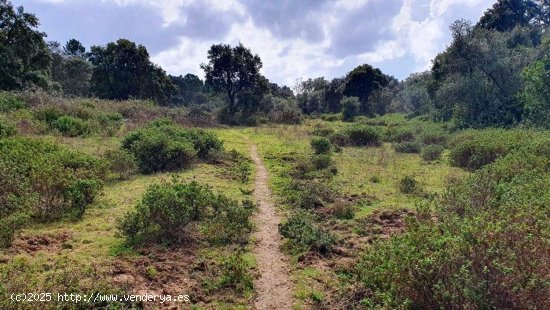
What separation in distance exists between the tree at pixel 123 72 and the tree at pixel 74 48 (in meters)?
25.6

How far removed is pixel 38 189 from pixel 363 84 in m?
45.1

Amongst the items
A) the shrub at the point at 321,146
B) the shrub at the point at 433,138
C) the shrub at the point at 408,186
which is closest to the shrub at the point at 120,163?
the shrub at the point at 408,186

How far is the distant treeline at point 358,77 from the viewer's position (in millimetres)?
27203

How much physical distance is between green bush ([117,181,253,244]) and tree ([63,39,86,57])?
212 ft

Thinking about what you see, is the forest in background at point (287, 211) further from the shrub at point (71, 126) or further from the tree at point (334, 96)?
the tree at point (334, 96)

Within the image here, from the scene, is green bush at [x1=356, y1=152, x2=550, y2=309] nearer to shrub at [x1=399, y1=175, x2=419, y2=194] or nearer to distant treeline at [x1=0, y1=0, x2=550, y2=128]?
shrub at [x1=399, y1=175, x2=419, y2=194]

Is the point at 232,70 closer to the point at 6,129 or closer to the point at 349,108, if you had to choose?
the point at 349,108

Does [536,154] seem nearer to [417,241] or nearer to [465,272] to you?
[417,241]

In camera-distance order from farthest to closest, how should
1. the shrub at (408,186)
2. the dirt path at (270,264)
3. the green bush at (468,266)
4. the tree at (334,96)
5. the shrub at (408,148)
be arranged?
the tree at (334,96) < the shrub at (408,148) < the shrub at (408,186) < the dirt path at (270,264) < the green bush at (468,266)

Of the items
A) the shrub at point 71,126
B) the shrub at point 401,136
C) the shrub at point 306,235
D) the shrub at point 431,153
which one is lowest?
the shrub at point 306,235

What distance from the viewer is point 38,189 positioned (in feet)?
29.7

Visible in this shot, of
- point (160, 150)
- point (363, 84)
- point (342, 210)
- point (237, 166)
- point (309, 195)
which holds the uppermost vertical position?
point (363, 84)

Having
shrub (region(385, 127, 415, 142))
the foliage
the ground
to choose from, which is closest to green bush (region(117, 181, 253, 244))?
the ground

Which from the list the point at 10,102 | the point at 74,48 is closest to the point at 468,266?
the point at 10,102
